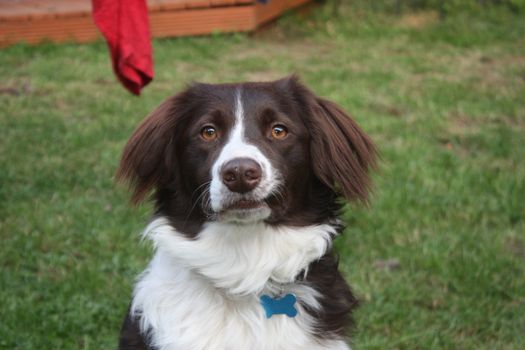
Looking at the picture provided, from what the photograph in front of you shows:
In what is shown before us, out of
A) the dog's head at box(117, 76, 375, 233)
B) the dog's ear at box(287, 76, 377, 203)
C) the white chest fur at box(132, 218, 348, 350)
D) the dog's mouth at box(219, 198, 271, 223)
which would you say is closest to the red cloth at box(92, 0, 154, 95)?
the dog's head at box(117, 76, 375, 233)

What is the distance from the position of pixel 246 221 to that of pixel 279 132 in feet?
1.23

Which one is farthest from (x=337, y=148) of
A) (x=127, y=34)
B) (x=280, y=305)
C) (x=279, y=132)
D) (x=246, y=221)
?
(x=127, y=34)

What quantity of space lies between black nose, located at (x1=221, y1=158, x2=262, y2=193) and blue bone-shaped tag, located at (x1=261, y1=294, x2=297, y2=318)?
51cm

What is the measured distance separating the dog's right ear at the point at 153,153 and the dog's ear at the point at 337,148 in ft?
1.70

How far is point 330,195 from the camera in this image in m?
3.09

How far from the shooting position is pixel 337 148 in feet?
9.97

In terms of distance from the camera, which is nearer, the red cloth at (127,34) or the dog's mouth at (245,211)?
the dog's mouth at (245,211)

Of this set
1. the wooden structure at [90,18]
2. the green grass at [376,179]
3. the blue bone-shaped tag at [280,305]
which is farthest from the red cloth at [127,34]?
the wooden structure at [90,18]

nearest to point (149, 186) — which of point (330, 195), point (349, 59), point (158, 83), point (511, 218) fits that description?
point (330, 195)

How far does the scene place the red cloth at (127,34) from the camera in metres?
4.17

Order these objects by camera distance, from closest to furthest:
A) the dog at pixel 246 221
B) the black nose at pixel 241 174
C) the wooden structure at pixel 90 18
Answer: the black nose at pixel 241 174 → the dog at pixel 246 221 → the wooden structure at pixel 90 18

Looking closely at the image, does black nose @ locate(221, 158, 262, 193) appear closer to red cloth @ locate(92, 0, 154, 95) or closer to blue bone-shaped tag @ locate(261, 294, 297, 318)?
blue bone-shaped tag @ locate(261, 294, 297, 318)

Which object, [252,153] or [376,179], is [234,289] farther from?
[376,179]

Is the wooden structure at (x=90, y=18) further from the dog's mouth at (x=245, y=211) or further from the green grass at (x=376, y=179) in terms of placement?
the dog's mouth at (x=245, y=211)
